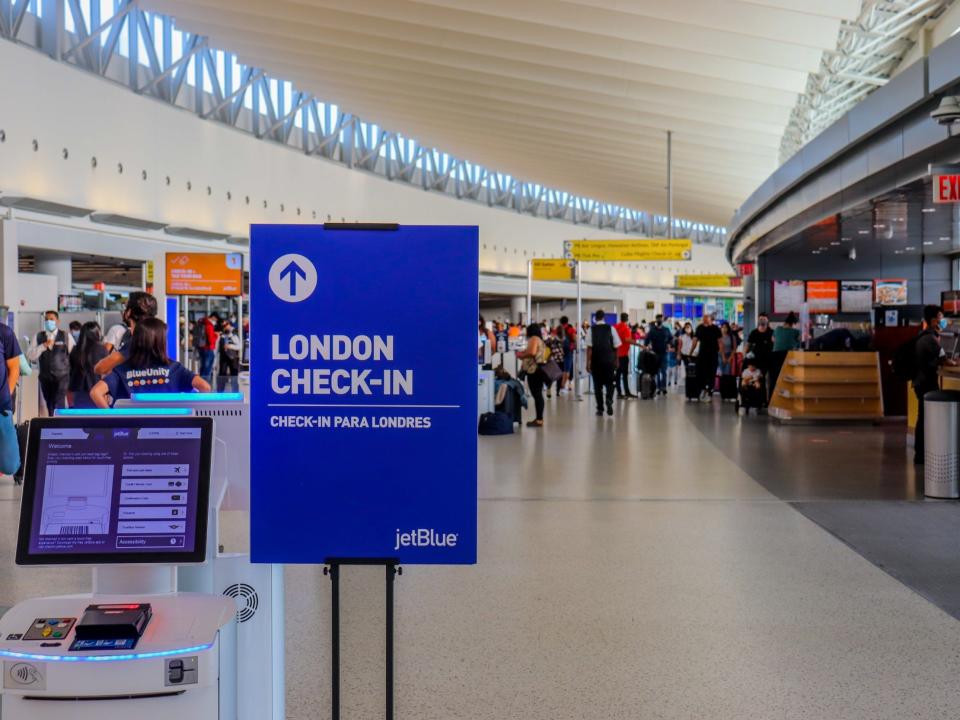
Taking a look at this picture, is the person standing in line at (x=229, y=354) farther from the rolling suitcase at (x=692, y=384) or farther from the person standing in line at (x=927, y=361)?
the person standing in line at (x=927, y=361)

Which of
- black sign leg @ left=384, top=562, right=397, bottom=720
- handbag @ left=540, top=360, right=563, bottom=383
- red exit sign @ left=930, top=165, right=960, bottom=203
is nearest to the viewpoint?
black sign leg @ left=384, top=562, right=397, bottom=720

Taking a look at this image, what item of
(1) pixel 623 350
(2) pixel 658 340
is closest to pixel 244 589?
(1) pixel 623 350

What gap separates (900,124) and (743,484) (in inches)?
168

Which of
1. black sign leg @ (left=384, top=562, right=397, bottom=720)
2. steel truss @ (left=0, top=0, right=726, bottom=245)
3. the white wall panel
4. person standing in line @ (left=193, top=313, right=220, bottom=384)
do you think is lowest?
black sign leg @ (left=384, top=562, right=397, bottom=720)

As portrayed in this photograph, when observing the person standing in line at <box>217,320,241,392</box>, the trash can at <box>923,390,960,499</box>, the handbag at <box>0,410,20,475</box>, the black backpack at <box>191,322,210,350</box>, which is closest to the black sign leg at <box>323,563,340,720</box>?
the handbag at <box>0,410,20,475</box>

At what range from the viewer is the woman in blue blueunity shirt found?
19.3 feet

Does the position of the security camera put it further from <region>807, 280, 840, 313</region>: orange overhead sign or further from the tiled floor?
Answer: <region>807, 280, 840, 313</region>: orange overhead sign

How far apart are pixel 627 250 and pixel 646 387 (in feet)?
15.8

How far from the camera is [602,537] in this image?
23.5ft

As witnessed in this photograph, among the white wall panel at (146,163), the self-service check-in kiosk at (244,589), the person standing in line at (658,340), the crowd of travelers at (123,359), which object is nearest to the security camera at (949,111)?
the crowd of travelers at (123,359)

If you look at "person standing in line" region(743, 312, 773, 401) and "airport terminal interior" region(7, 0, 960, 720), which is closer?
"airport terminal interior" region(7, 0, 960, 720)

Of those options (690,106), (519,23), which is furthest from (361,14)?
(690,106)

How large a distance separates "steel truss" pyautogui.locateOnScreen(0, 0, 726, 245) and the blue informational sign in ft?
63.7

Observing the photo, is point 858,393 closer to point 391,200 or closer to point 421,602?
point 421,602
